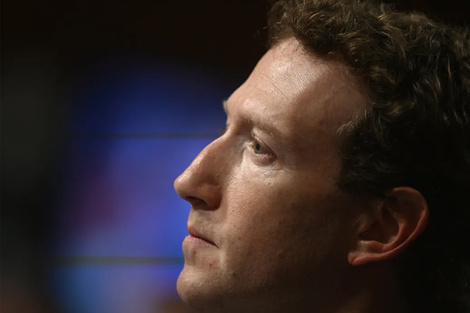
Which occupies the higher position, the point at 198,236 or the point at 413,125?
the point at 413,125

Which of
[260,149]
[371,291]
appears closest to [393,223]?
[371,291]

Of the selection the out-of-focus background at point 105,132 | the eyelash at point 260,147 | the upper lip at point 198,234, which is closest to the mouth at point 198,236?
the upper lip at point 198,234

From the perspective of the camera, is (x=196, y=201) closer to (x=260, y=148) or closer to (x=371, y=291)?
(x=260, y=148)

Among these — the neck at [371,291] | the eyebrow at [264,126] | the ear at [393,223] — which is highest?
the eyebrow at [264,126]

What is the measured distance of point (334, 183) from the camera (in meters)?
1.16

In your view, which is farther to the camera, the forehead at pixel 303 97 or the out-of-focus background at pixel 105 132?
the out-of-focus background at pixel 105 132

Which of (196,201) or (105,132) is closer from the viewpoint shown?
(196,201)

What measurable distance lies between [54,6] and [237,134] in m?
1.05

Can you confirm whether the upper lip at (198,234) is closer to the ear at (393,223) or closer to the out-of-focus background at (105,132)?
the ear at (393,223)

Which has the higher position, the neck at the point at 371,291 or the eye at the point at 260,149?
the eye at the point at 260,149

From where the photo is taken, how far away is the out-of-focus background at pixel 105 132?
1976mm

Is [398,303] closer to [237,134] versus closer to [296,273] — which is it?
[296,273]

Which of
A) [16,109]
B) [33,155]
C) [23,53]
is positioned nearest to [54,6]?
[23,53]

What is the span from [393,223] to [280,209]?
0.21 m
